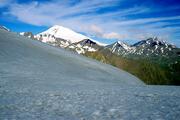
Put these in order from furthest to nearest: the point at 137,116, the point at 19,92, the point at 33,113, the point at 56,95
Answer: the point at 19,92
the point at 56,95
the point at 33,113
the point at 137,116

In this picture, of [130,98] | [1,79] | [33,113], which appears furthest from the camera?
[1,79]

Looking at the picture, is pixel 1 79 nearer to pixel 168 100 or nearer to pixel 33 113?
pixel 33 113

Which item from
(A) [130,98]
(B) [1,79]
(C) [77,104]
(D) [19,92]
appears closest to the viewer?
(C) [77,104]

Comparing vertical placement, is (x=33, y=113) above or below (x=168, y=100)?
below

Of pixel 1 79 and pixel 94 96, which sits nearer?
pixel 94 96

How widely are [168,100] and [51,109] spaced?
11.9 ft

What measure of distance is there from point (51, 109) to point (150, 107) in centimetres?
283

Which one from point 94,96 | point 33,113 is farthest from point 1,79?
point 33,113

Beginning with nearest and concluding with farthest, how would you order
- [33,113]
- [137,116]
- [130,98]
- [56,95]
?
1. [137,116]
2. [33,113]
3. [130,98]
4. [56,95]

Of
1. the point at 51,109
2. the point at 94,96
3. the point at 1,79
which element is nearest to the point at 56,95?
the point at 94,96

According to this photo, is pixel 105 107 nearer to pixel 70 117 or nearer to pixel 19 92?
pixel 70 117

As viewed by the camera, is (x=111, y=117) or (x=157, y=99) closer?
(x=111, y=117)

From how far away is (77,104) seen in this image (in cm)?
865

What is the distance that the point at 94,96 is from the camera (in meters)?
9.91
